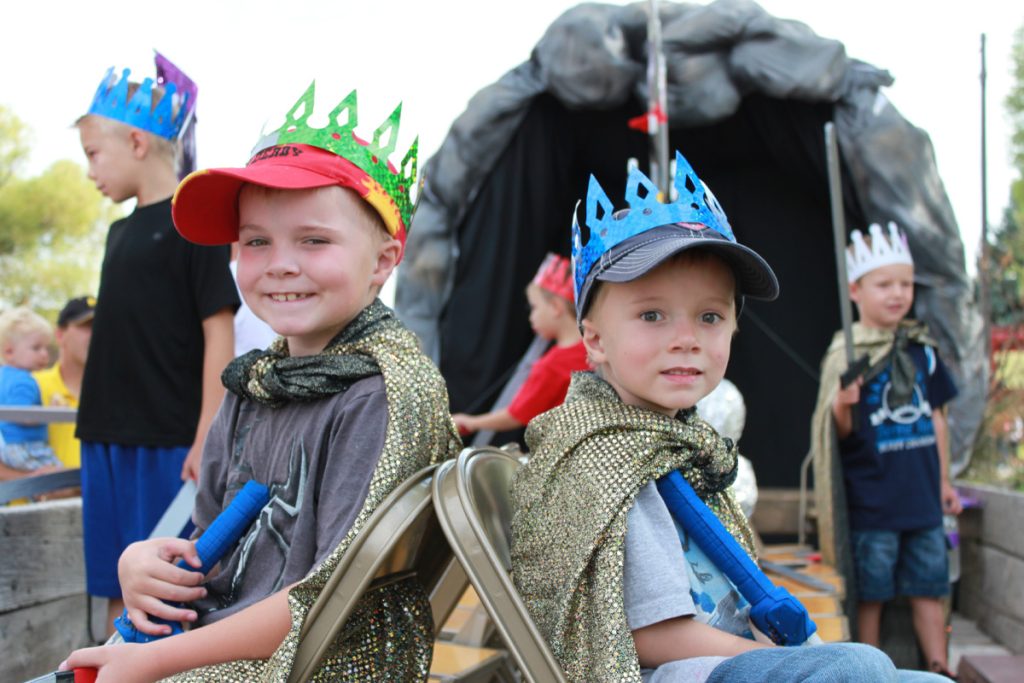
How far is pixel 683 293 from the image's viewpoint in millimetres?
1360

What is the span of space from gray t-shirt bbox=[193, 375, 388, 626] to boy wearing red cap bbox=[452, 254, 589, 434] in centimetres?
216

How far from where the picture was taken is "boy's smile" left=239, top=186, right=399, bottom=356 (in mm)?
1491

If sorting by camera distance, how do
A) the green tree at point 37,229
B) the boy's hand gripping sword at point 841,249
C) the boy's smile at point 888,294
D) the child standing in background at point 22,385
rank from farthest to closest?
the green tree at point 37,229
the child standing in background at point 22,385
the boy's smile at point 888,294
the boy's hand gripping sword at point 841,249

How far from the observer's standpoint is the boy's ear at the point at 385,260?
1.61m

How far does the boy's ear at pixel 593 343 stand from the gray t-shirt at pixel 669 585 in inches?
9.9

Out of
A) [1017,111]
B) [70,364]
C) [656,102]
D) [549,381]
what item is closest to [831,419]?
[549,381]

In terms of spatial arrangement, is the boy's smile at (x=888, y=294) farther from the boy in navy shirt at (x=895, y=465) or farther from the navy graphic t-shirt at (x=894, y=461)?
the navy graphic t-shirt at (x=894, y=461)

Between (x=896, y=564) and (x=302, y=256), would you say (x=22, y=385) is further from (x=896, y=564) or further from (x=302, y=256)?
(x=896, y=564)

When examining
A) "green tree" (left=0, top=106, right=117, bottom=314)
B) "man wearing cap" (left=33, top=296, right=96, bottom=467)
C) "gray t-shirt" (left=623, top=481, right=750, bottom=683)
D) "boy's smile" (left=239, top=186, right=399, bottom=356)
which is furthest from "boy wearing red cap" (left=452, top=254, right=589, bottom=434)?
"green tree" (left=0, top=106, right=117, bottom=314)

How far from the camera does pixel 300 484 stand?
1416 mm

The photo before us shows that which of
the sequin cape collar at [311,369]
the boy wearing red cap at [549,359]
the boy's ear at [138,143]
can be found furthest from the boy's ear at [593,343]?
the boy wearing red cap at [549,359]

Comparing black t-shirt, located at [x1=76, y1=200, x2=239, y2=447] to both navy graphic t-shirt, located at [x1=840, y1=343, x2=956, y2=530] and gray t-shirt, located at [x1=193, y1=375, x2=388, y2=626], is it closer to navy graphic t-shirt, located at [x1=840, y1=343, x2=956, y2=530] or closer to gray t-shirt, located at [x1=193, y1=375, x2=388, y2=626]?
gray t-shirt, located at [x1=193, y1=375, x2=388, y2=626]

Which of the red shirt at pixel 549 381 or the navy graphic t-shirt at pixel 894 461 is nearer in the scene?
the navy graphic t-shirt at pixel 894 461

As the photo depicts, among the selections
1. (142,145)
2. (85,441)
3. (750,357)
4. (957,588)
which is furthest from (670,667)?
(750,357)
